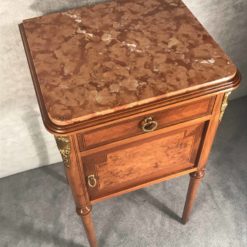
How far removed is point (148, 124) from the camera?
0.76 metres

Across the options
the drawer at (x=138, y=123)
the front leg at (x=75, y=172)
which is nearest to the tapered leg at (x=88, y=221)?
the front leg at (x=75, y=172)

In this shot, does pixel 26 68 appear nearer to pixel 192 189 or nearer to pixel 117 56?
pixel 117 56

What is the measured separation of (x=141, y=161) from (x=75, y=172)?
19cm

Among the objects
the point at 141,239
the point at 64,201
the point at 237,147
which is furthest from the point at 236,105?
the point at 64,201

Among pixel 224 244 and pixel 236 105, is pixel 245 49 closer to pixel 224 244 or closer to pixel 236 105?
pixel 236 105

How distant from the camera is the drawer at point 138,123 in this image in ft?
2.43

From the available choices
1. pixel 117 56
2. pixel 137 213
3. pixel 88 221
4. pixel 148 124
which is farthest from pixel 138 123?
pixel 137 213

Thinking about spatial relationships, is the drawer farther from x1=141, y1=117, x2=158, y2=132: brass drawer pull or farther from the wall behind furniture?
the wall behind furniture

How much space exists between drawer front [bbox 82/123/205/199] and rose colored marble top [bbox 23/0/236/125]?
164mm

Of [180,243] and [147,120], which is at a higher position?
[147,120]

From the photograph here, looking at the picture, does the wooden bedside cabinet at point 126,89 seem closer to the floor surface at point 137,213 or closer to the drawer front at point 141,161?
the drawer front at point 141,161

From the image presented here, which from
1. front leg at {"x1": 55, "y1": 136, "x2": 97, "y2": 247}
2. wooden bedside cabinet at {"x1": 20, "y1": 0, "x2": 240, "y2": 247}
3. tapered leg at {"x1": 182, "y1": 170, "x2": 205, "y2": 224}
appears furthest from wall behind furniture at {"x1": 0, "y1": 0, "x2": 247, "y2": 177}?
tapered leg at {"x1": 182, "y1": 170, "x2": 205, "y2": 224}

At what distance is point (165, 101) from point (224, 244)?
0.81 m

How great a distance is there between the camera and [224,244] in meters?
1.27
